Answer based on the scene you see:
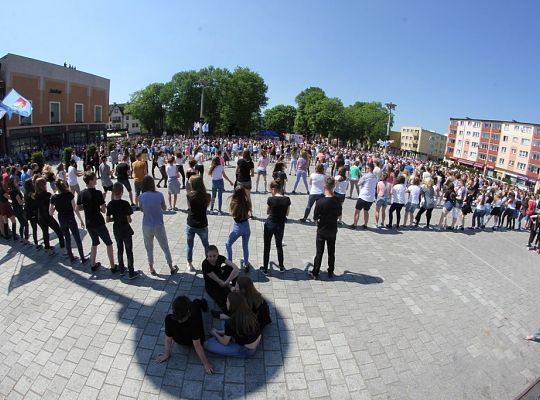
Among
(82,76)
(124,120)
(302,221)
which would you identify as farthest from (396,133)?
(302,221)

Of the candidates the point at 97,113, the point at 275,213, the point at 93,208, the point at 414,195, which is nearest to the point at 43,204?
the point at 93,208

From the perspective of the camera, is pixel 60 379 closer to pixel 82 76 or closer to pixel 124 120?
pixel 82 76

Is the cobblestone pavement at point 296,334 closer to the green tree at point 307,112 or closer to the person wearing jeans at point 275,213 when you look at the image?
the person wearing jeans at point 275,213

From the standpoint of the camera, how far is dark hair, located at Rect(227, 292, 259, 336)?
393 cm

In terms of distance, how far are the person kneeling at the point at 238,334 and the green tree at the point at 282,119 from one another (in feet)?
303

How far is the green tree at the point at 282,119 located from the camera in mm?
93450

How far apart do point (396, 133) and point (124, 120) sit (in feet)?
324

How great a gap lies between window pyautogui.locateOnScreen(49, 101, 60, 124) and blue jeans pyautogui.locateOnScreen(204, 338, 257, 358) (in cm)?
4190

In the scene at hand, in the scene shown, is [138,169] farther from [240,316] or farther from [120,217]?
[240,316]

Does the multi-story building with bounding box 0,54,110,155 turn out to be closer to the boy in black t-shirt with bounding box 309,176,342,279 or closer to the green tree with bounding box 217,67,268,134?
the green tree with bounding box 217,67,268,134

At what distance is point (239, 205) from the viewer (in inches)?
224

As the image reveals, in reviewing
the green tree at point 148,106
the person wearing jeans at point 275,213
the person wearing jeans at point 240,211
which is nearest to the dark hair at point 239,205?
the person wearing jeans at point 240,211

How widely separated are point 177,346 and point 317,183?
5.70 metres

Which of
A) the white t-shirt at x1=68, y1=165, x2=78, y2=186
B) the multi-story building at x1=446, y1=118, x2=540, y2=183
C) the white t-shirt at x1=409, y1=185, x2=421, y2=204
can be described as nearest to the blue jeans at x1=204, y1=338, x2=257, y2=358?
the white t-shirt at x1=409, y1=185, x2=421, y2=204
